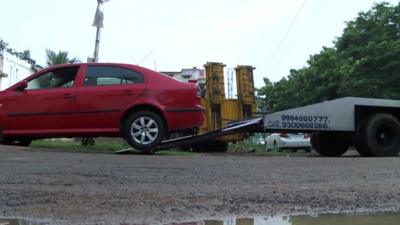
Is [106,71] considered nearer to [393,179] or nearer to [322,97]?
[393,179]

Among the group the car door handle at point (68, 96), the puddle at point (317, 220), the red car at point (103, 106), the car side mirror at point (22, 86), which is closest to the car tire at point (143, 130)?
the red car at point (103, 106)

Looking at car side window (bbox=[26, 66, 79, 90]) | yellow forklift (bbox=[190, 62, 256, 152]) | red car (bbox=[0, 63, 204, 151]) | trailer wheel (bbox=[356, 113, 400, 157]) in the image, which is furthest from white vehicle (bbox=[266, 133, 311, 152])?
car side window (bbox=[26, 66, 79, 90])

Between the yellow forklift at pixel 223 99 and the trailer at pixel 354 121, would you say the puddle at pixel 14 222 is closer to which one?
the trailer at pixel 354 121

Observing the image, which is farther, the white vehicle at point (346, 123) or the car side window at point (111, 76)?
the white vehicle at point (346, 123)

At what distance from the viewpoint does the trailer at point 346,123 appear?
39.9ft

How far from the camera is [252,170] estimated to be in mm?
8328

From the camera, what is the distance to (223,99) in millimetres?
16000

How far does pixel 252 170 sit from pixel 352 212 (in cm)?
298

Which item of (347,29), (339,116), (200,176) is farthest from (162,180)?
(347,29)

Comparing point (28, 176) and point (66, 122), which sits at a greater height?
point (66, 122)

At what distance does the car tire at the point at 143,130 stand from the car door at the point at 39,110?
1.07 m

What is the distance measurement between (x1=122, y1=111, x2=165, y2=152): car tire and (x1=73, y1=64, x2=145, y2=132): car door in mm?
231

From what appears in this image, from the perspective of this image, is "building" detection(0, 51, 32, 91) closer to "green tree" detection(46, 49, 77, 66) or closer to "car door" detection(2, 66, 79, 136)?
"green tree" detection(46, 49, 77, 66)

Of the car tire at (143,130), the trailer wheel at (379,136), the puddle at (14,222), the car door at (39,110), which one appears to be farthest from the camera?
the trailer wheel at (379,136)
